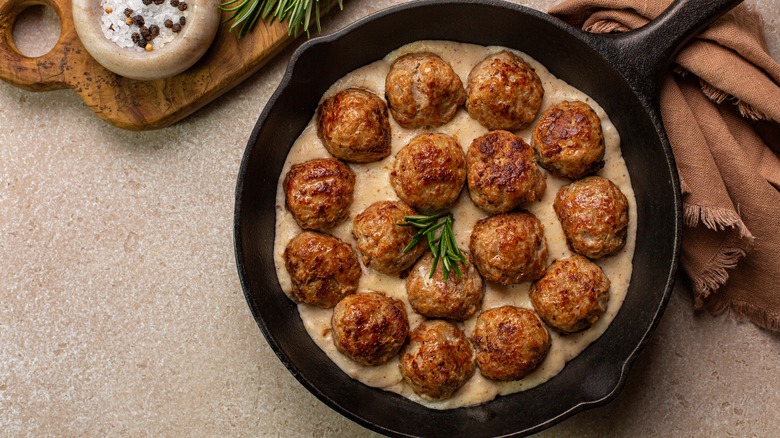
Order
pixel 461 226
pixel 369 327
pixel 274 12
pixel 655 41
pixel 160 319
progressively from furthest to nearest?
pixel 160 319 → pixel 274 12 → pixel 461 226 → pixel 369 327 → pixel 655 41

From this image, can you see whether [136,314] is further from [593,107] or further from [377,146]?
[593,107]

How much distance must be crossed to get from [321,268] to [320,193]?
0.33m

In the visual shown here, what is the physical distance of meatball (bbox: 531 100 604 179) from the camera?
295cm

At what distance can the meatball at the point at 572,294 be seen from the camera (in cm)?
294

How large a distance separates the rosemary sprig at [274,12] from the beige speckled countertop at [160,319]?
207mm

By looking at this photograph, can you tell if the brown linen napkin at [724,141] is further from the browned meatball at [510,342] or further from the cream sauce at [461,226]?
the browned meatball at [510,342]

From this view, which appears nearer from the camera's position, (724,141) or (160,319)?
(724,141)

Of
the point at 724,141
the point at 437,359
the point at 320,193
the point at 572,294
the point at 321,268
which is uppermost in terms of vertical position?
the point at 724,141

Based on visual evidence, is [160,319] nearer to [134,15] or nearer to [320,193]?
[320,193]

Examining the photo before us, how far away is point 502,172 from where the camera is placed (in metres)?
2.91

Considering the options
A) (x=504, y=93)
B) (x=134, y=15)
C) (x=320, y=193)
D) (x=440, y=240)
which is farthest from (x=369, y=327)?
(x=134, y=15)

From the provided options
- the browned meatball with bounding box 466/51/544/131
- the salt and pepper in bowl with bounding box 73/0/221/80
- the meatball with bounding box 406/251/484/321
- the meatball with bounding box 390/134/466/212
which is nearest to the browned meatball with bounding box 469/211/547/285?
the meatball with bounding box 406/251/484/321

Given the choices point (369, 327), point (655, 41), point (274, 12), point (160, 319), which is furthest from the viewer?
point (160, 319)

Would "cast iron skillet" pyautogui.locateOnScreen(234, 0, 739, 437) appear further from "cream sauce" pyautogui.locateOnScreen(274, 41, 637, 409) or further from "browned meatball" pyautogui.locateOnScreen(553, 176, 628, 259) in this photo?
"browned meatball" pyautogui.locateOnScreen(553, 176, 628, 259)
